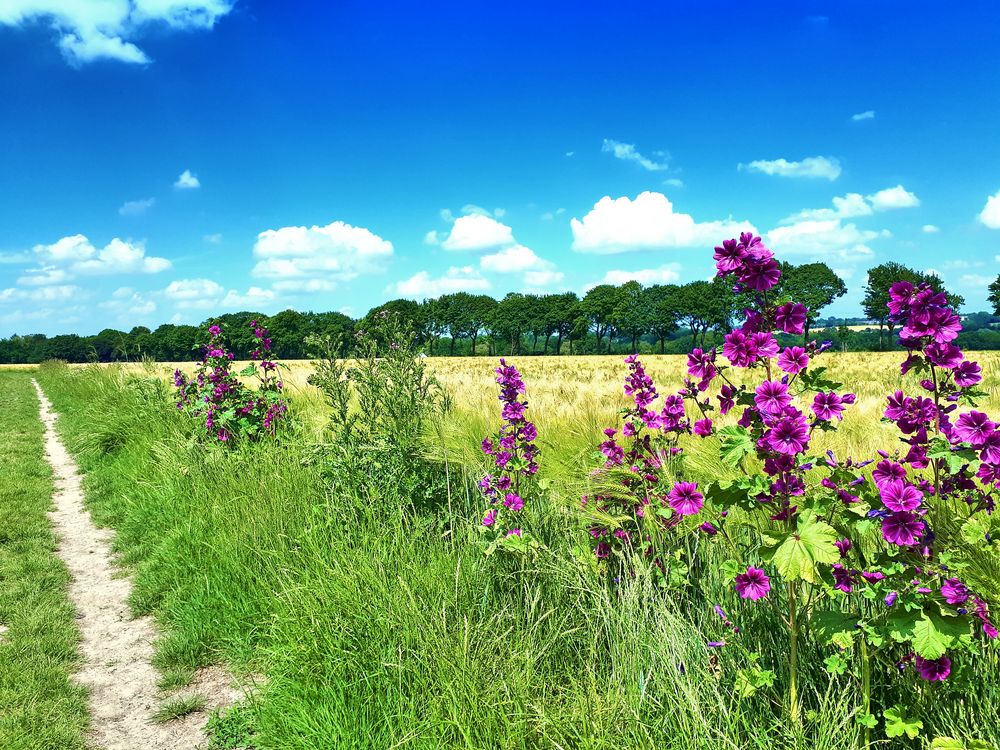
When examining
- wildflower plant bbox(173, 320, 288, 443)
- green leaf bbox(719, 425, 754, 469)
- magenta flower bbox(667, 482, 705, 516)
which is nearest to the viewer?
green leaf bbox(719, 425, 754, 469)

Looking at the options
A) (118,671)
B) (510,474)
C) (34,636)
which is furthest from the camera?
(34,636)

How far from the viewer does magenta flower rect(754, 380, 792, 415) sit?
80.4 inches

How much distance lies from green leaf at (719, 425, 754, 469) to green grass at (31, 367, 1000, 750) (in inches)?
28.8

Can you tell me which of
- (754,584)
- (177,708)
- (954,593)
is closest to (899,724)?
(954,593)

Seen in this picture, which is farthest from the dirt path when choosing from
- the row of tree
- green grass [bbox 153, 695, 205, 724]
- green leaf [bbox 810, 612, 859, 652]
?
the row of tree

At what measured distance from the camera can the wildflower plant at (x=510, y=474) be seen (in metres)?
3.62

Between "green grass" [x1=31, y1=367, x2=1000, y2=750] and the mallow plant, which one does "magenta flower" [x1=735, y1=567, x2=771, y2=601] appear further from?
"green grass" [x1=31, y1=367, x2=1000, y2=750]

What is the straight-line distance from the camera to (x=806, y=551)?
1820 mm

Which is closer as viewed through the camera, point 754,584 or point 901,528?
point 901,528

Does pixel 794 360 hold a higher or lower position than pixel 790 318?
lower

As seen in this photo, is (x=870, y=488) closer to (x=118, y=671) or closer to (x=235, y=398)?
(x=118, y=671)

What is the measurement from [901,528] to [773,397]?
56 centimetres

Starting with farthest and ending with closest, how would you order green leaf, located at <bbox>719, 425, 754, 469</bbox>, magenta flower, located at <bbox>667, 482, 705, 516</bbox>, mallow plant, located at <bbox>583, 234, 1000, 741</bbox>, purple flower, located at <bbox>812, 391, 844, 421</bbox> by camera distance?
magenta flower, located at <bbox>667, 482, 705, 516</bbox> → purple flower, located at <bbox>812, 391, 844, 421</bbox> → green leaf, located at <bbox>719, 425, 754, 469</bbox> → mallow plant, located at <bbox>583, 234, 1000, 741</bbox>

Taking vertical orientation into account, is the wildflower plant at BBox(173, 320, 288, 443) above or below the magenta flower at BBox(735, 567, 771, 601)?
above
